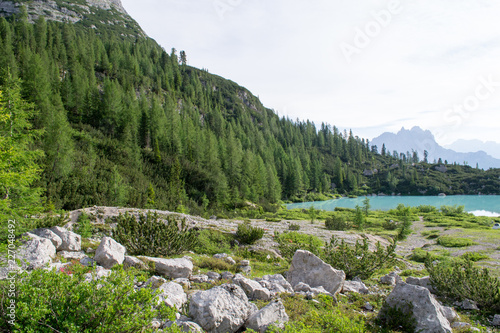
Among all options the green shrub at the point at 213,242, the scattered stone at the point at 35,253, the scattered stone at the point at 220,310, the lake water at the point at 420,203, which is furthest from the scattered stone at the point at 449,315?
the lake water at the point at 420,203

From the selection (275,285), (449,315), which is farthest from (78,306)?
(449,315)

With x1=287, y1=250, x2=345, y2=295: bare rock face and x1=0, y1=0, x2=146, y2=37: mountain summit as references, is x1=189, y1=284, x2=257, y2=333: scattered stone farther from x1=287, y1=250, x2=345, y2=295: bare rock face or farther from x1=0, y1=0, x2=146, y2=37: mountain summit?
x1=0, y1=0, x2=146, y2=37: mountain summit

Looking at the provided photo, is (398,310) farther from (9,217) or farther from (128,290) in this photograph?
(9,217)

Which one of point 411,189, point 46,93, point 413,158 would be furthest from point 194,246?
point 413,158

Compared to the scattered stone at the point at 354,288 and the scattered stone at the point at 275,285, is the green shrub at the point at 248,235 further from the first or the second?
the scattered stone at the point at 275,285

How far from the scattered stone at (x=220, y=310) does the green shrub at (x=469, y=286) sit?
5.66 m

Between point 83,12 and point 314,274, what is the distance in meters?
185

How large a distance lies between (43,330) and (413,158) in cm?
19085

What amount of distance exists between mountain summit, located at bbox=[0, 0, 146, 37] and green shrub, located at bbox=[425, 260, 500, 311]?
5593 inches

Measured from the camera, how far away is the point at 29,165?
739 cm

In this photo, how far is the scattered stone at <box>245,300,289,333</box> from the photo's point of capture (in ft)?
12.7

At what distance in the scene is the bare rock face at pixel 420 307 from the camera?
448 cm

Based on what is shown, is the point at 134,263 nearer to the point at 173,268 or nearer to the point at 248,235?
the point at 173,268

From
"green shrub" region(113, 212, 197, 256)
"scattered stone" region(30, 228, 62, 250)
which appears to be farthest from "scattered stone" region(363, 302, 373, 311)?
"scattered stone" region(30, 228, 62, 250)
